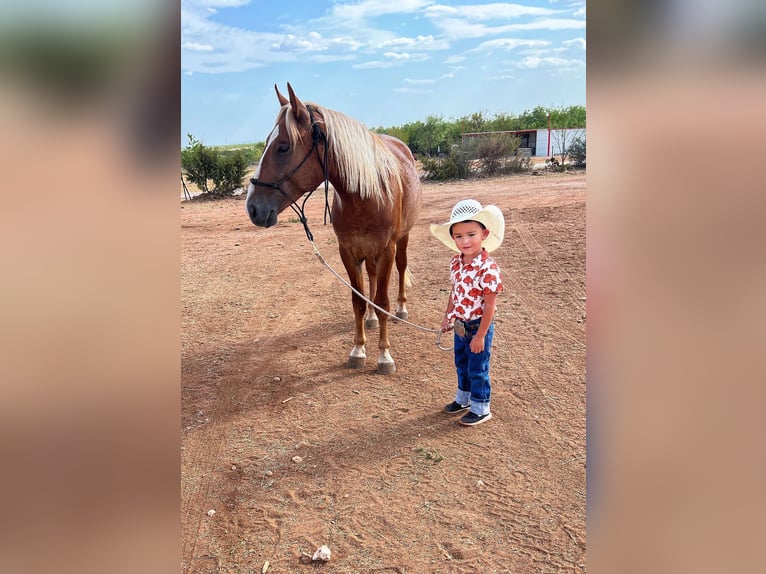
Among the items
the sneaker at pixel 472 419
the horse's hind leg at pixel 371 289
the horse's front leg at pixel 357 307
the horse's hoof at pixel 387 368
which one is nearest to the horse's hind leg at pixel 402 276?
the horse's hind leg at pixel 371 289

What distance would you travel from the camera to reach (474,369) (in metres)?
3.48

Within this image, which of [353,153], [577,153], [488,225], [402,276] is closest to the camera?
[488,225]

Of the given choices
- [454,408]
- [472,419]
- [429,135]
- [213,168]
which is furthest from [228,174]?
[472,419]

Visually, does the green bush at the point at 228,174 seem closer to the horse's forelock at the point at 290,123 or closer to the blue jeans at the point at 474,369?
the horse's forelock at the point at 290,123

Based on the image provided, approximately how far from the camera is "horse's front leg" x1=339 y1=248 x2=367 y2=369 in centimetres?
446

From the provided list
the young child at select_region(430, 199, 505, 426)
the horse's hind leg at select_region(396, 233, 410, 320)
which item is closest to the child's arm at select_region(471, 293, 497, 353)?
the young child at select_region(430, 199, 505, 426)

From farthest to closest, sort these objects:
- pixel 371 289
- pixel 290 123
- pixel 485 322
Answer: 1. pixel 371 289
2. pixel 290 123
3. pixel 485 322

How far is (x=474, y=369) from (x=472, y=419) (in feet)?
1.27

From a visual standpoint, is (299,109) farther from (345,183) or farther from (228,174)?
(228,174)
